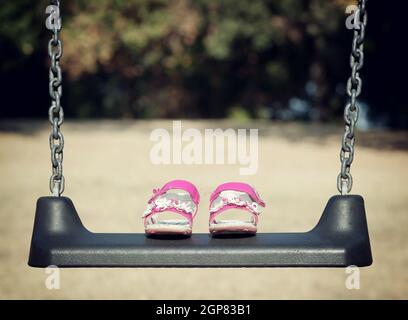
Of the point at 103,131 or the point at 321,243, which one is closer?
the point at 321,243

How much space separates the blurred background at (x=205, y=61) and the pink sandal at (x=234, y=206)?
1514 centimetres

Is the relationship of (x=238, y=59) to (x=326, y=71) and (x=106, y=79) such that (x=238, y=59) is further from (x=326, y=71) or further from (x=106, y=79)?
(x=106, y=79)

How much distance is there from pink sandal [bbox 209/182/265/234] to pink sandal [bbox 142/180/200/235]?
10cm

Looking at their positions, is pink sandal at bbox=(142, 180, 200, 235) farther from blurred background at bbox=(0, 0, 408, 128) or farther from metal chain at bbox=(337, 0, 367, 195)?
blurred background at bbox=(0, 0, 408, 128)

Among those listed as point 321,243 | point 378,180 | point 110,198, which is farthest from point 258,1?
point 321,243

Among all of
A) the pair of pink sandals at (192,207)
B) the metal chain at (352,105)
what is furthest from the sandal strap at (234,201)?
the metal chain at (352,105)

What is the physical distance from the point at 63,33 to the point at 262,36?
6.34m

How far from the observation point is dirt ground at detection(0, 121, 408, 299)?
537 cm

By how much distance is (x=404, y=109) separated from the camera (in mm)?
20266

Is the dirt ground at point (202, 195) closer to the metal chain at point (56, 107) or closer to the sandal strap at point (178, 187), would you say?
the sandal strap at point (178, 187)

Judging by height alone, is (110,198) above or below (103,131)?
below

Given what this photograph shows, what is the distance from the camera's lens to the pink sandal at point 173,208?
8.79ft
